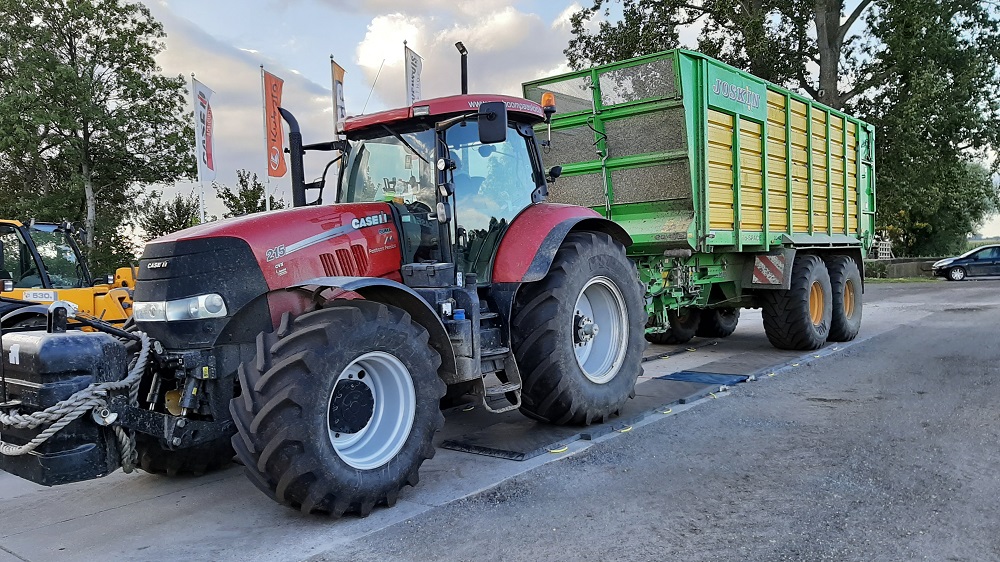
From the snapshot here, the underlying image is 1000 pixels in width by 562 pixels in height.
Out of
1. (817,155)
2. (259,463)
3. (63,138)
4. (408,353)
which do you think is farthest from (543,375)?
(63,138)

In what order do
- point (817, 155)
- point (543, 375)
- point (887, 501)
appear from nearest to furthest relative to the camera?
point (887, 501)
point (543, 375)
point (817, 155)

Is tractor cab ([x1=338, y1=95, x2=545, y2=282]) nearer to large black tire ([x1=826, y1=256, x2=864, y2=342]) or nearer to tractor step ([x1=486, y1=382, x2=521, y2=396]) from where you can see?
tractor step ([x1=486, y1=382, x2=521, y2=396])

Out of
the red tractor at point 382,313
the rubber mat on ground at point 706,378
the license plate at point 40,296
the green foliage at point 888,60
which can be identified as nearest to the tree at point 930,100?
the green foliage at point 888,60

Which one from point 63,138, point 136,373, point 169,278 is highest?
point 63,138

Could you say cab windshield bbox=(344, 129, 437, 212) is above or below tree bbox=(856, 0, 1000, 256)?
below

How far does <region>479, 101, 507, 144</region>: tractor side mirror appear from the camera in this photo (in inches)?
173

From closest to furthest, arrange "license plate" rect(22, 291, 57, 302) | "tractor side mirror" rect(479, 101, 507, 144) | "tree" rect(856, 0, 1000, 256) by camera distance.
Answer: "tractor side mirror" rect(479, 101, 507, 144)
"license plate" rect(22, 291, 57, 302)
"tree" rect(856, 0, 1000, 256)

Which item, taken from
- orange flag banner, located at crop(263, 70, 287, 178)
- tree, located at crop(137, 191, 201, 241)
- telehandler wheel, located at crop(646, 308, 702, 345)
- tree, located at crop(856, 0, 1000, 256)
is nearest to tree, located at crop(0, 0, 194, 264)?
tree, located at crop(137, 191, 201, 241)

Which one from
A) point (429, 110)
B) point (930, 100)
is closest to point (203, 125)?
point (429, 110)

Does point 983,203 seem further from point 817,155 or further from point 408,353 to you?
point 408,353

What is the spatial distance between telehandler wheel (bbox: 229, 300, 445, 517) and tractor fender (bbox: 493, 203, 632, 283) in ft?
3.76

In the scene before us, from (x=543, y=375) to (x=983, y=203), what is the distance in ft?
116

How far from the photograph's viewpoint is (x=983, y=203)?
3278 centimetres

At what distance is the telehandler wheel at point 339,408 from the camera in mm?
3434
